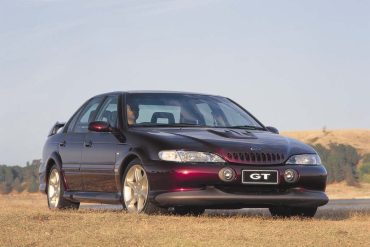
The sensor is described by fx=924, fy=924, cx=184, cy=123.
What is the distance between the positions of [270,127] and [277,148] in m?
1.71

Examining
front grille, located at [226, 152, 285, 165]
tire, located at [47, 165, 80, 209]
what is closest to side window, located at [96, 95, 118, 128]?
tire, located at [47, 165, 80, 209]

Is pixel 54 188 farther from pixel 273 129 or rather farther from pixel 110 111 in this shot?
pixel 273 129

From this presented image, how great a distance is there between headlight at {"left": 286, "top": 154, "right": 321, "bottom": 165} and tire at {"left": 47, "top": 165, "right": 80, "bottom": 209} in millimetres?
3737

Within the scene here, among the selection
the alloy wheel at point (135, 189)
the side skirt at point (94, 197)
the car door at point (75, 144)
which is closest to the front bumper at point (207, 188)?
the alloy wheel at point (135, 189)

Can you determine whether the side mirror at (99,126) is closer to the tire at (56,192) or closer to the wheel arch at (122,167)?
the wheel arch at (122,167)

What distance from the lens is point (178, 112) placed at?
472 inches

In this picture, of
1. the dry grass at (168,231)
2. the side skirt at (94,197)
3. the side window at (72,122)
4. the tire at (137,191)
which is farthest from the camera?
the side window at (72,122)

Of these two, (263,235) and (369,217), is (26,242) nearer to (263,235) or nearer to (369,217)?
(263,235)

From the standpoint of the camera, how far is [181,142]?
35.0 feet

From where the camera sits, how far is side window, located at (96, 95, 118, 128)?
12079mm

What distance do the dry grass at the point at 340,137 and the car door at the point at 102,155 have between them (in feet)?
239

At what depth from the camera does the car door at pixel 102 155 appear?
38.3 ft

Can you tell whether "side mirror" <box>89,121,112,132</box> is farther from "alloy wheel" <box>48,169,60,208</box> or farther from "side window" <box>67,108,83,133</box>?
"alloy wheel" <box>48,169,60,208</box>

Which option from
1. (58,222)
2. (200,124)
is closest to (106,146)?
(200,124)
